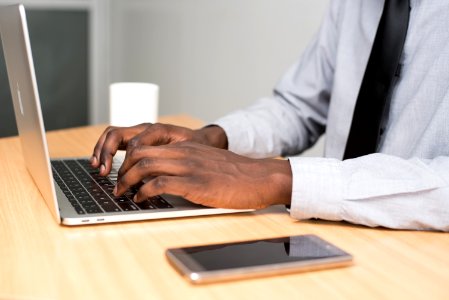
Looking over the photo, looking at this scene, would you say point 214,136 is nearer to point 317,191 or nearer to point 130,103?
point 130,103

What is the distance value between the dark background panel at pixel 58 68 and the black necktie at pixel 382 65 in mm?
1952

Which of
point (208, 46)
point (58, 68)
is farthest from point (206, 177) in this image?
point (58, 68)

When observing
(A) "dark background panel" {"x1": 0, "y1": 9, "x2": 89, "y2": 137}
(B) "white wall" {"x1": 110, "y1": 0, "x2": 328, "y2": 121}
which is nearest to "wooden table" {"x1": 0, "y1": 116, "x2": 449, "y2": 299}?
(B) "white wall" {"x1": 110, "y1": 0, "x2": 328, "y2": 121}

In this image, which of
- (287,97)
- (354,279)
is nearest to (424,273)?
(354,279)

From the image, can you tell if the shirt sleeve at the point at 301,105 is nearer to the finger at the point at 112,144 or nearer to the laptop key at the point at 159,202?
the finger at the point at 112,144

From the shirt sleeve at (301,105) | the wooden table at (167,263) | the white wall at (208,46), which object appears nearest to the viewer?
the wooden table at (167,263)

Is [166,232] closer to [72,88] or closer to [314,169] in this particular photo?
[314,169]

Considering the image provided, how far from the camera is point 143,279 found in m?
0.68

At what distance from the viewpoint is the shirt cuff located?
883 millimetres

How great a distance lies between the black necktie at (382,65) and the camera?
1.13 meters

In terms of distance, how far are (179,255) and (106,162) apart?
0.33 meters

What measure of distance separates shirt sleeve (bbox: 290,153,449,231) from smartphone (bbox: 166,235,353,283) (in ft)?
0.33

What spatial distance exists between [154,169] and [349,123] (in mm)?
585

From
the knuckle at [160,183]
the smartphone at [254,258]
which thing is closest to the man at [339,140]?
the knuckle at [160,183]
